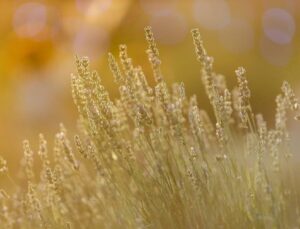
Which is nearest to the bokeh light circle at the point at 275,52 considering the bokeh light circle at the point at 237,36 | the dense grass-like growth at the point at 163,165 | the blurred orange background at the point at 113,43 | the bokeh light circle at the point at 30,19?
the blurred orange background at the point at 113,43

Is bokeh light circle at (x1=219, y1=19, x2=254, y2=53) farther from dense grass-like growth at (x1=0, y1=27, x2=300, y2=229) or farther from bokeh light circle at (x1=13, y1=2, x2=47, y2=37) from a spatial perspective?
dense grass-like growth at (x1=0, y1=27, x2=300, y2=229)

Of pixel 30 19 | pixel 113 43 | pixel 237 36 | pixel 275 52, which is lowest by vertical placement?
pixel 275 52

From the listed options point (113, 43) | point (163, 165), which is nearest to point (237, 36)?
point (113, 43)

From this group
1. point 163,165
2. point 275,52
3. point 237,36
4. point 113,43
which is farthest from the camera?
point 113,43

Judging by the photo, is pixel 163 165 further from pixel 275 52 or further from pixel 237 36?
pixel 237 36

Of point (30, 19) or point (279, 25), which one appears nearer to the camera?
point (279, 25)

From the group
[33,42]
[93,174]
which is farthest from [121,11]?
[93,174]

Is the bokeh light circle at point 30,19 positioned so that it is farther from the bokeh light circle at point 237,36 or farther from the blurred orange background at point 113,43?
the bokeh light circle at point 237,36

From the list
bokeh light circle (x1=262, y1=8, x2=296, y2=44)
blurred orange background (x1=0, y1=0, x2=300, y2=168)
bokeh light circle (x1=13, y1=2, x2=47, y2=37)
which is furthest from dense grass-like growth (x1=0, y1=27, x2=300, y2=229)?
bokeh light circle (x1=13, y1=2, x2=47, y2=37)

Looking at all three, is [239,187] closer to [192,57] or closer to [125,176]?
[125,176]
